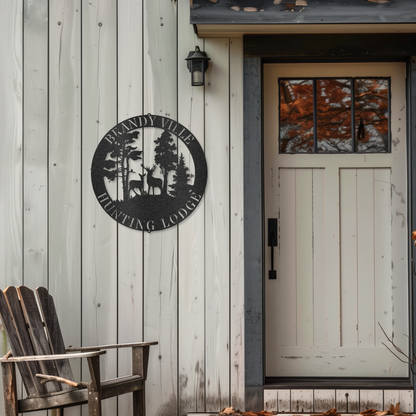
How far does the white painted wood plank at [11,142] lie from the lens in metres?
2.99

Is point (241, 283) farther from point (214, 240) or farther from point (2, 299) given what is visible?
point (2, 299)

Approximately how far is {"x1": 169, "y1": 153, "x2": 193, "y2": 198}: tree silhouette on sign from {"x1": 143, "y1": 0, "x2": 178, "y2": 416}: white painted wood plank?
200mm

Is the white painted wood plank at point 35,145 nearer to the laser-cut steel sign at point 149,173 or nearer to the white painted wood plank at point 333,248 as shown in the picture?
the laser-cut steel sign at point 149,173

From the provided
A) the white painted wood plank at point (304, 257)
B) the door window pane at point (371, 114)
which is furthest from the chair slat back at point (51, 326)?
the door window pane at point (371, 114)

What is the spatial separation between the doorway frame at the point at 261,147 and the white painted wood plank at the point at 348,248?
1.11ft

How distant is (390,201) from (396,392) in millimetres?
1212

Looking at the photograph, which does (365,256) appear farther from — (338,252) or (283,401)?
(283,401)

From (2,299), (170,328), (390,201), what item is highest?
(390,201)

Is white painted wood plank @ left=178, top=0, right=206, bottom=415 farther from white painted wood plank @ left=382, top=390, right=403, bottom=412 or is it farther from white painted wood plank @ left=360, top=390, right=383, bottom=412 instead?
white painted wood plank @ left=382, top=390, right=403, bottom=412

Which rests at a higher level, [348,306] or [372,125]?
[372,125]

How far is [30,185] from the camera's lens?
300 centimetres

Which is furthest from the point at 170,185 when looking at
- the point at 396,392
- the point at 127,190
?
the point at 396,392

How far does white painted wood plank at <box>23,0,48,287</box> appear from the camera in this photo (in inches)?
118

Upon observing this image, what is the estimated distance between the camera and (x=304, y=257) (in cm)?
308
